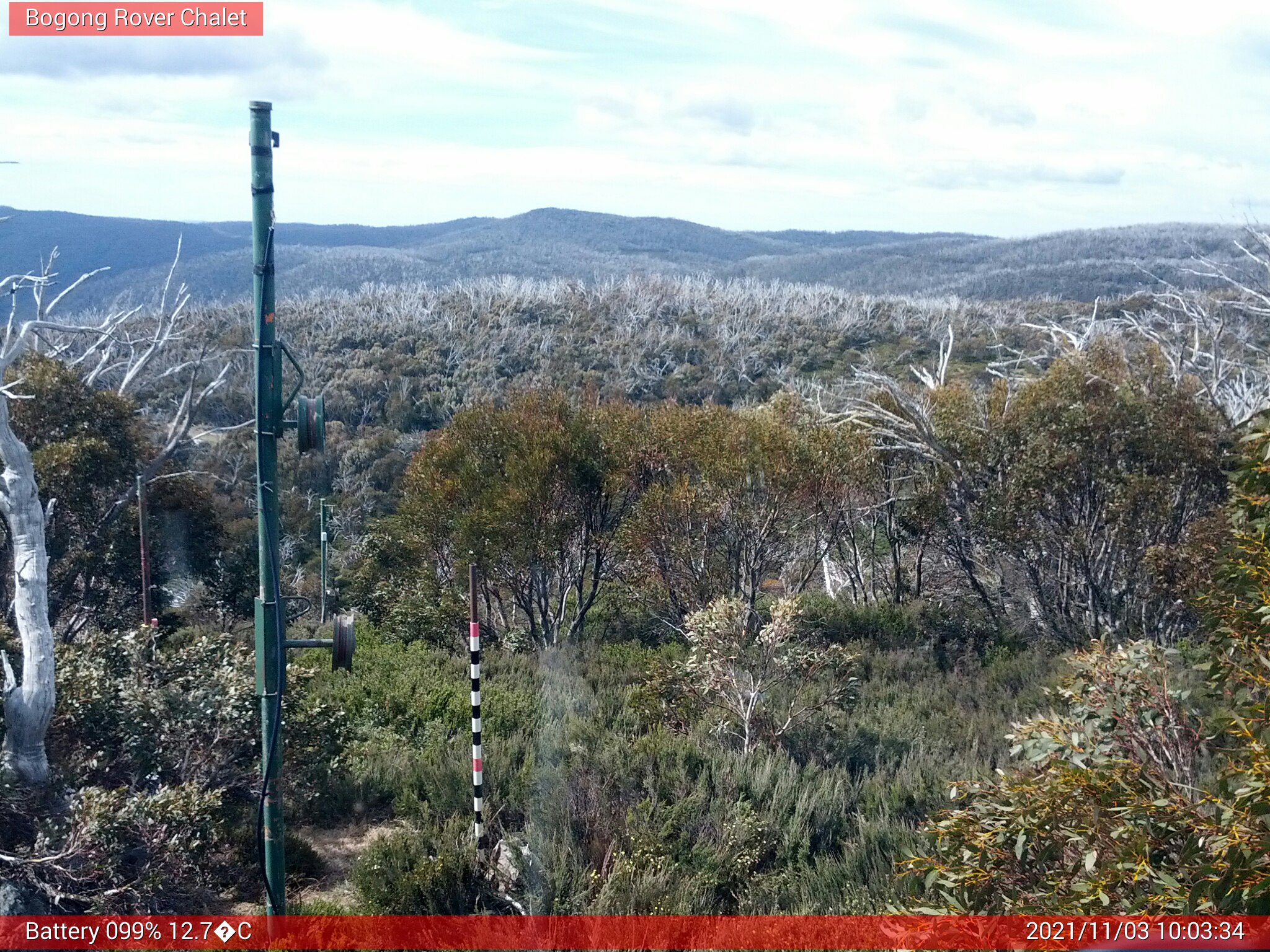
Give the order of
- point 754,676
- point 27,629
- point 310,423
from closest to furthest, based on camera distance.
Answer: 1. point 310,423
2. point 27,629
3. point 754,676

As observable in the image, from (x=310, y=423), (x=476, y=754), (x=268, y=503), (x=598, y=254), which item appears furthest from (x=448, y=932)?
(x=598, y=254)

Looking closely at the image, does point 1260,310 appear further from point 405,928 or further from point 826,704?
point 405,928

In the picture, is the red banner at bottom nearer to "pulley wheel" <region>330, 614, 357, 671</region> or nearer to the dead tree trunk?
the dead tree trunk

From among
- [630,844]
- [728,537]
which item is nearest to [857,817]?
[630,844]

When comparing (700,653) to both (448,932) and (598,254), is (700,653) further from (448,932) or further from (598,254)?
(598,254)

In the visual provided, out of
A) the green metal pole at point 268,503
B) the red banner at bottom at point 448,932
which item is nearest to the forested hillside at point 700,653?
the red banner at bottom at point 448,932

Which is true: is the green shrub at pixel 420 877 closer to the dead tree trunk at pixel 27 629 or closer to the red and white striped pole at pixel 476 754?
the red and white striped pole at pixel 476 754
